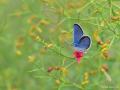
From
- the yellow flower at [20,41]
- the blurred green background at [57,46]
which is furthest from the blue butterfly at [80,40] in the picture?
the yellow flower at [20,41]

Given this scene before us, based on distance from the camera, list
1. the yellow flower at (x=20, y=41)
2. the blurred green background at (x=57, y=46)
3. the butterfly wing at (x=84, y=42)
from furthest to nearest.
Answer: the yellow flower at (x=20, y=41), the blurred green background at (x=57, y=46), the butterfly wing at (x=84, y=42)

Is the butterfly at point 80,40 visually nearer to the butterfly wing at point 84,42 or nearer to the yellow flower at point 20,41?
the butterfly wing at point 84,42

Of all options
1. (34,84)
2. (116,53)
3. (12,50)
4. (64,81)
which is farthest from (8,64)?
(64,81)

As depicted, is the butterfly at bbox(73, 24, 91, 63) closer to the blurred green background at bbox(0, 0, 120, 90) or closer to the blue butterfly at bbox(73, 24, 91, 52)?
the blue butterfly at bbox(73, 24, 91, 52)

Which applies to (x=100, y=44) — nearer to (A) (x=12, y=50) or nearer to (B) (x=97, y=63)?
(B) (x=97, y=63)

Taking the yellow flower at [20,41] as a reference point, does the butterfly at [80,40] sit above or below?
above

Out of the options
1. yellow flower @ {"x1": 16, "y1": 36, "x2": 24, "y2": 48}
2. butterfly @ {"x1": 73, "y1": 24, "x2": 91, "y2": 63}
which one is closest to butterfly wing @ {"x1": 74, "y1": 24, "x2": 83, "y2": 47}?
butterfly @ {"x1": 73, "y1": 24, "x2": 91, "y2": 63}
